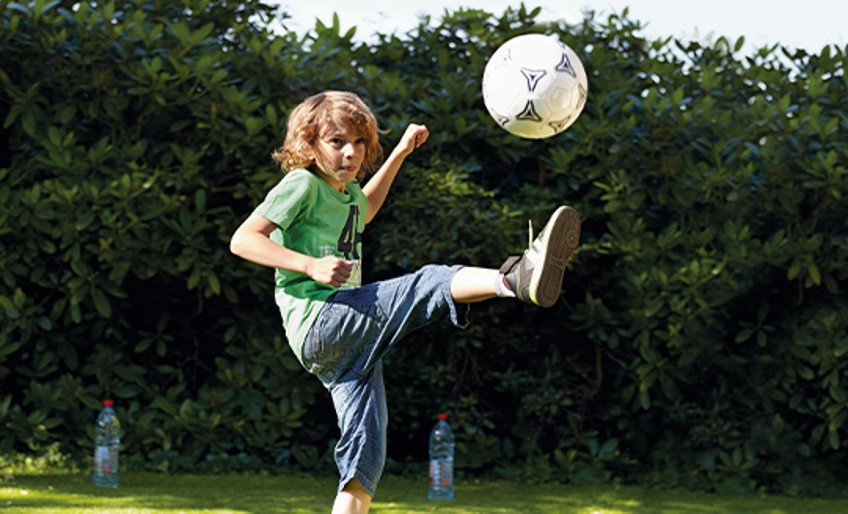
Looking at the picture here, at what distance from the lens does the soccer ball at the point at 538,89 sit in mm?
5270

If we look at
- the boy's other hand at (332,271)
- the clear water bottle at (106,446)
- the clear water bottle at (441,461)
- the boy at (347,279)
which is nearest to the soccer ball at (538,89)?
the boy at (347,279)

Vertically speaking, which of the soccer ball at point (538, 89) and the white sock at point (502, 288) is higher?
the soccer ball at point (538, 89)

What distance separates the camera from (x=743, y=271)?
702 cm

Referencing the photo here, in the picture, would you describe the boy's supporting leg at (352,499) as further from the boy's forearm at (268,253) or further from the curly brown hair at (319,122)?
the curly brown hair at (319,122)

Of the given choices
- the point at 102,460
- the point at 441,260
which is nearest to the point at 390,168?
the point at 441,260

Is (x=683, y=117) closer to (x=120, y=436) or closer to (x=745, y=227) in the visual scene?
(x=745, y=227)

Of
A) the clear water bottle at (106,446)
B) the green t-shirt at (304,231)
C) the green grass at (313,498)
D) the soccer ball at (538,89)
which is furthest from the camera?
the clear water bottle at (106,446)

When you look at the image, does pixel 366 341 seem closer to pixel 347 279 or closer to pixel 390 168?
pixel 347 279

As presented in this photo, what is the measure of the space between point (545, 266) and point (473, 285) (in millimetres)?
222

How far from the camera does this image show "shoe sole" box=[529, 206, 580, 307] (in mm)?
3701

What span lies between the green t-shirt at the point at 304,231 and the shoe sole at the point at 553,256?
27.2 inches

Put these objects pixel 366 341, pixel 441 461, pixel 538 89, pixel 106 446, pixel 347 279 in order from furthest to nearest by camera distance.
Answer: pixel 441 461 → pixel 106 446 → pixel 538 89 → pixel 366 341 → pixel 347 279

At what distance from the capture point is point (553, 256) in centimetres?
379

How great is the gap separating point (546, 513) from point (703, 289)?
1647 millimetres
